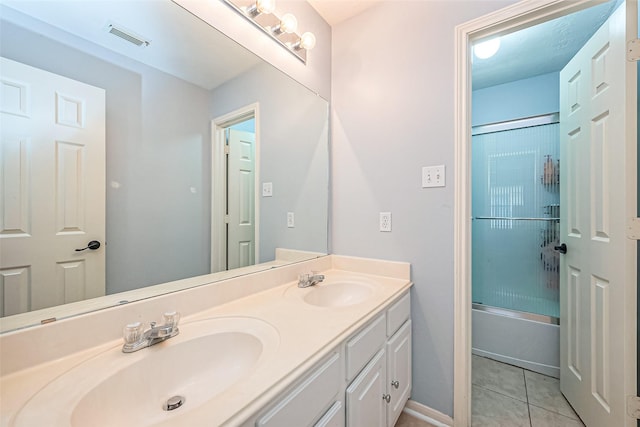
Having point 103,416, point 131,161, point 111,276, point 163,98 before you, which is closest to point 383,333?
point 103,416

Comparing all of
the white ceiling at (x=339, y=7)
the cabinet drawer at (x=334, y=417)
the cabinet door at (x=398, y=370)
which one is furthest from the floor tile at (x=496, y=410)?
the white ceiling at (x=339, y=7)

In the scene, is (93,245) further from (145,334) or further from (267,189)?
(267,189)

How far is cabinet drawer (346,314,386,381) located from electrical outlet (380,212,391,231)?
557 millimetres

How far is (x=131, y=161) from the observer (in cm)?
82

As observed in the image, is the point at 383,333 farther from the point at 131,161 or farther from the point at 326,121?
the point at 326,121

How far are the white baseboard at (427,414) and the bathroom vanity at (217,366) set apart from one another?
293mm

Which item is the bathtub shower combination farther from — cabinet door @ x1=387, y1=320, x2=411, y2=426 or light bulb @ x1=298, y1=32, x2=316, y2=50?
light bulb @ x1=298, y1=32, x2=316, y2=50

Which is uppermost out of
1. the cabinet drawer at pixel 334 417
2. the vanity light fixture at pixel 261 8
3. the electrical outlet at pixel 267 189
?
the vanity light fixture at pixel 261 8

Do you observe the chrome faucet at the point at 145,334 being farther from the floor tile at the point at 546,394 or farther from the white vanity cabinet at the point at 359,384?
the floor tile at the point at 546,394

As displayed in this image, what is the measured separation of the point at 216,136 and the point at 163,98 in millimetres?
222

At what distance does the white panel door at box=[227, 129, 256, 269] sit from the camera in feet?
3.73

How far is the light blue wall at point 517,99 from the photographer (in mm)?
2061

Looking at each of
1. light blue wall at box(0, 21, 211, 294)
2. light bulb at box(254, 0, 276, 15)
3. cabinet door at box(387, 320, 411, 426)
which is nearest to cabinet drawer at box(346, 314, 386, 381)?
cabinet door at box(387, 320, 411, 426)

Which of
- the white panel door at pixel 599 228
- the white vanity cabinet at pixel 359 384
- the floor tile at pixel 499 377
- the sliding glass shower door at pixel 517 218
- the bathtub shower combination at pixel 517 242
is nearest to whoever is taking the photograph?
the white vanity cabinet at pixel 359 384
